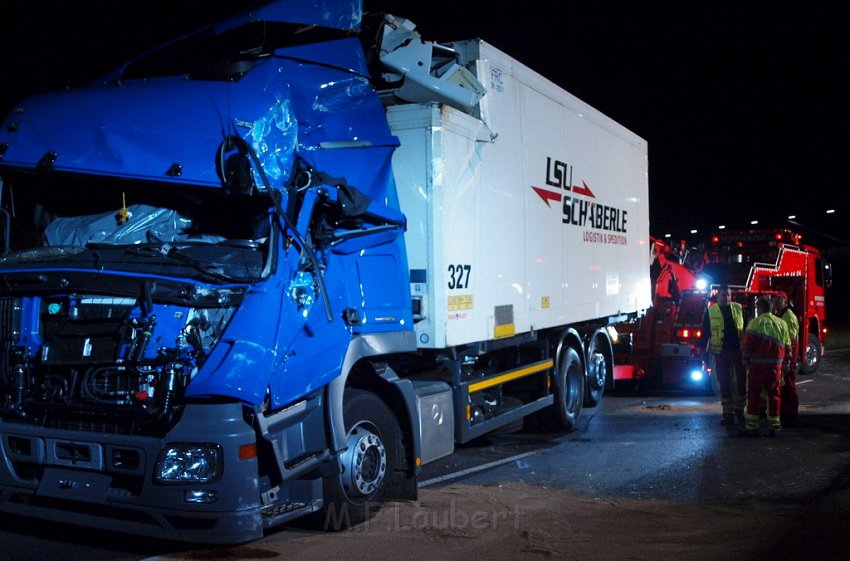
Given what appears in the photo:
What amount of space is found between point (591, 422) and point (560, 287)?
2359mm

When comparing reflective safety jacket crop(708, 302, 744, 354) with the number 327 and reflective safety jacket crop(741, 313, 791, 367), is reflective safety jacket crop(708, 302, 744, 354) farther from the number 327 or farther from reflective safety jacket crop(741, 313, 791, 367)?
the number 327

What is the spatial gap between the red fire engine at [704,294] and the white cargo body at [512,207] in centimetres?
181

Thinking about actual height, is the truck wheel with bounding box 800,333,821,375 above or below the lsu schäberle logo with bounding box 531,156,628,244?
below

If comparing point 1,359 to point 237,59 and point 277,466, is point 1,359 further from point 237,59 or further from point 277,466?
point 237,59

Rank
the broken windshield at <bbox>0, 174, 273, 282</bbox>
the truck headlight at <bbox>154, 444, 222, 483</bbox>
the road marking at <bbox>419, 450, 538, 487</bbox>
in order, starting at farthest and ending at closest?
the road marking at <bbox>419, 450, 538, 487</bbox> → the broken windshield at <bbox>0, 174, 273, 282</bbox> → the truck headlight at <bbox>154, 444, 222, 483</bbox>

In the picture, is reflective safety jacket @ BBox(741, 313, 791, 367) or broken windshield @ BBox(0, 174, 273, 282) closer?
broken windshield @ BBox(0, 174, 273, 282)

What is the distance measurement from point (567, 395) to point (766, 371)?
88.7 inches

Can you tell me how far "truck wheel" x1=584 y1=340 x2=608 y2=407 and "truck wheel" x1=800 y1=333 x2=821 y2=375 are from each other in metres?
6.91

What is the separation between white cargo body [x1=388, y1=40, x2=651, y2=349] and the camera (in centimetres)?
687

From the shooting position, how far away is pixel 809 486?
7348mm

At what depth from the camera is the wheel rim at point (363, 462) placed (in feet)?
18.8

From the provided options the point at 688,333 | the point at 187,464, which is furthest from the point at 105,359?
the point at 688,333

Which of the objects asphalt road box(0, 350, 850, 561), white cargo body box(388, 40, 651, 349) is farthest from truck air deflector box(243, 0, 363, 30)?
asphalt road box(0, 350, 850, 561)

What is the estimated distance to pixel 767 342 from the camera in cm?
981
